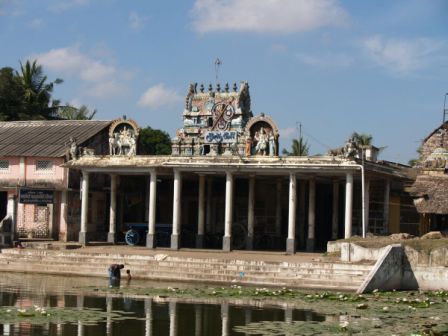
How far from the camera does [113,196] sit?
33031 mm

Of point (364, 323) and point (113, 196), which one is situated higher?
point (113, 196)

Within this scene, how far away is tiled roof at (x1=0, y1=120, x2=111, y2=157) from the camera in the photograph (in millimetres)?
35250

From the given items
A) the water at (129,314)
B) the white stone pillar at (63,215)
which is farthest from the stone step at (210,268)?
the white stone pillar at (63,215)

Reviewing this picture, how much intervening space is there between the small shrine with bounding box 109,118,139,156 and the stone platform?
14.7ft

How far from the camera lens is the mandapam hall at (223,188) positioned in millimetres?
29953

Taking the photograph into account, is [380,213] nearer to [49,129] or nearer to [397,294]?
[397,294]

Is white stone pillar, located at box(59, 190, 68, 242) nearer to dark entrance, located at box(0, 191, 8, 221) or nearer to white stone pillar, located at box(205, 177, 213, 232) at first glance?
dark entrance, located at box(0, 191, 8, 221)

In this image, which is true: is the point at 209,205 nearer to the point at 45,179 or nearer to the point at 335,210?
the point at 335,210

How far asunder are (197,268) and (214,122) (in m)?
10.3

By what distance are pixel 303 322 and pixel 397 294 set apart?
602cm

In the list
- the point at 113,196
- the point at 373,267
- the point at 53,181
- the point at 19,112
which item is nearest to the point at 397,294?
the point at 373,267

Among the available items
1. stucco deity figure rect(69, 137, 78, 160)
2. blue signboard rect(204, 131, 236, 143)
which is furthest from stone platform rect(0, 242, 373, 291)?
blue signboard rect(204, 131, 236, 143)

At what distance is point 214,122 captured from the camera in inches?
1379

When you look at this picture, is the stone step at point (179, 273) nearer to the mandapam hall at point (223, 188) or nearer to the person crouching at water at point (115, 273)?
the person crouching at water at point (115, 273)
